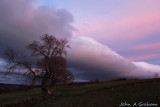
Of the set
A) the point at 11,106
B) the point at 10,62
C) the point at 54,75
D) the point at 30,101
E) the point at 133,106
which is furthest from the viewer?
the point at 54,75

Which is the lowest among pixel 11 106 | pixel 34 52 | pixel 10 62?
pixel 11 106

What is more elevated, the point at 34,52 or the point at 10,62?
the point at 34,52

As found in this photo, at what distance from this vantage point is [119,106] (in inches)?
687

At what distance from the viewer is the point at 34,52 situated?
3994 cm

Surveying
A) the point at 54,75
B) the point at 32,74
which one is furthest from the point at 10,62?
the point at 54,75

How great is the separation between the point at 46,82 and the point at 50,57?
240 inches

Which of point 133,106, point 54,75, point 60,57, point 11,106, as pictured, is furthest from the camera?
point 60,57

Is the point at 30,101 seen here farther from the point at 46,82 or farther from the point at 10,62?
the point at 10,62

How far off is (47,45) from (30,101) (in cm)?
1470

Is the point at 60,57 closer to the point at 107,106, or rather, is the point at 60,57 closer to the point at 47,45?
the point at 47,45

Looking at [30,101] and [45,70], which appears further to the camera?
[45,70]

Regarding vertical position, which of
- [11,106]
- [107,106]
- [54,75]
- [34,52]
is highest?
[34,52]

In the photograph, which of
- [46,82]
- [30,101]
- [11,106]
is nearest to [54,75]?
[46,82]

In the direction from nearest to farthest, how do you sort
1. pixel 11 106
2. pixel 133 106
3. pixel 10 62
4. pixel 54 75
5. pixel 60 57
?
pixel 133 106, pixel 11 106, pixel 10 62, pixel 54 75, pixel 60 57
